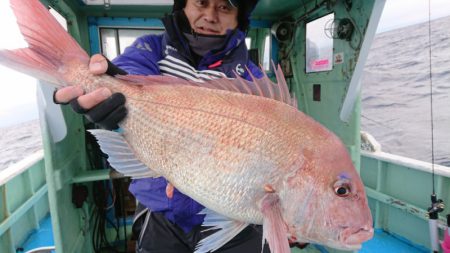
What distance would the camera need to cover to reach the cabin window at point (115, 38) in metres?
4.18

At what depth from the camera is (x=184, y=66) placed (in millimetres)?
1985

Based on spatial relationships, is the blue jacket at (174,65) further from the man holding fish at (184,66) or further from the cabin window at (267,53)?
the cabin window at (267,53)

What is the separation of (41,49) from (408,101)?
11.8 metres

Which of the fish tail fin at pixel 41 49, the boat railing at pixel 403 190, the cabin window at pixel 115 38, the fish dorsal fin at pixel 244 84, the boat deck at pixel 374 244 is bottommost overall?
the boat deck at pixel 374 244

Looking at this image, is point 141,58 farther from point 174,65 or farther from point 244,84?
point 244,84

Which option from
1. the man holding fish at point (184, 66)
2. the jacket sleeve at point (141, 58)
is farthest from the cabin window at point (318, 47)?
the jacket sleeve at point (141, 58)

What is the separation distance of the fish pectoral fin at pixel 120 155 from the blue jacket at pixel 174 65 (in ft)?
1.23

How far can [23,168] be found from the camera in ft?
13.1

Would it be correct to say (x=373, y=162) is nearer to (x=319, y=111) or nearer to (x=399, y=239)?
(x=399, y=239)

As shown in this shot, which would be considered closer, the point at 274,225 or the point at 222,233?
the point at 274,225

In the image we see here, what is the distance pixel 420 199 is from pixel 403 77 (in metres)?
11.7

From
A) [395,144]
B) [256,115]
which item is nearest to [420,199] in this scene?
[256,115]

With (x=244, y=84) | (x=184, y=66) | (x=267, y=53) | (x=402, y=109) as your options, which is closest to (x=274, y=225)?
(x=244, y=84)

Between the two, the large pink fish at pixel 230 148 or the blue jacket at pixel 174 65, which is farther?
the blue jacket at pixel 174 65
